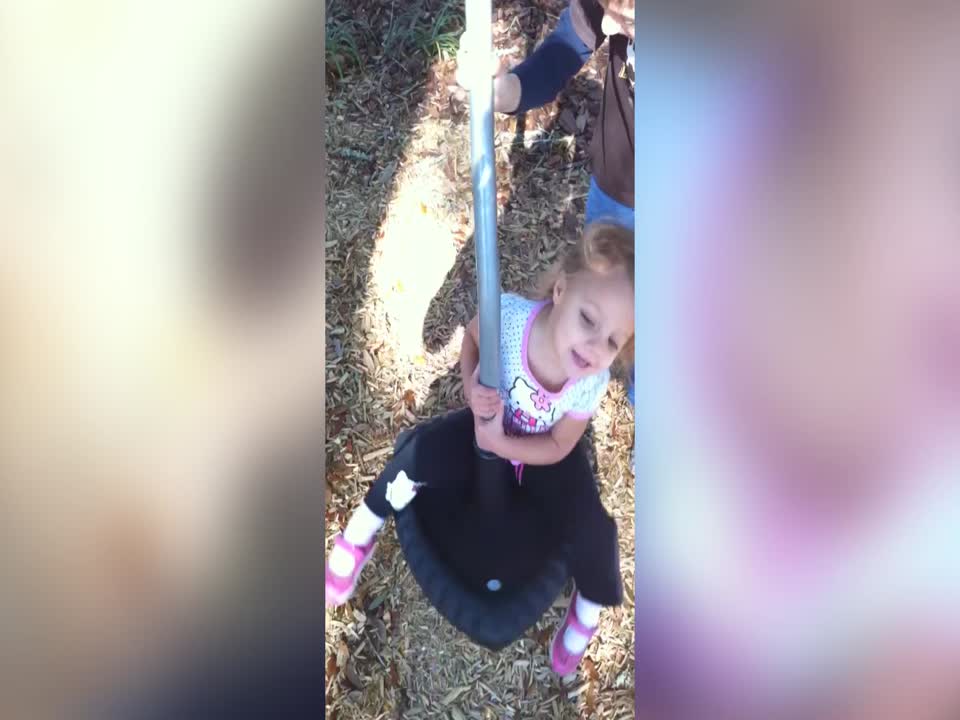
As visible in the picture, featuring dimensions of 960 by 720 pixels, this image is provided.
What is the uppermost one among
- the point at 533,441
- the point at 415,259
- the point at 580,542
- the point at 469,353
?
the point at 415,259

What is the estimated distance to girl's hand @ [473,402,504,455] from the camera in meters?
1.14

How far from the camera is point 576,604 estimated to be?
116cm

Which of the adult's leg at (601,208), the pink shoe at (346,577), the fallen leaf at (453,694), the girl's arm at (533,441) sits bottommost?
the fallen leaf at (453,694)

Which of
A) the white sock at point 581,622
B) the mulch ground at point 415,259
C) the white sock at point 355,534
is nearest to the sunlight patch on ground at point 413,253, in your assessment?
the mulch ground at point 415,259

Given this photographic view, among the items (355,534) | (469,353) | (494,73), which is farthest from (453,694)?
(494,73)

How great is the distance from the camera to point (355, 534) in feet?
3.78

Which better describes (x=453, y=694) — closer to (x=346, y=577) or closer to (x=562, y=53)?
(x=346, y=577)

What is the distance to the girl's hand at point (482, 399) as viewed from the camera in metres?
1.13

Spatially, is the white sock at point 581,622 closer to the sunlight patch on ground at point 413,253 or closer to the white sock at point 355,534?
the white sock at point 355,534
